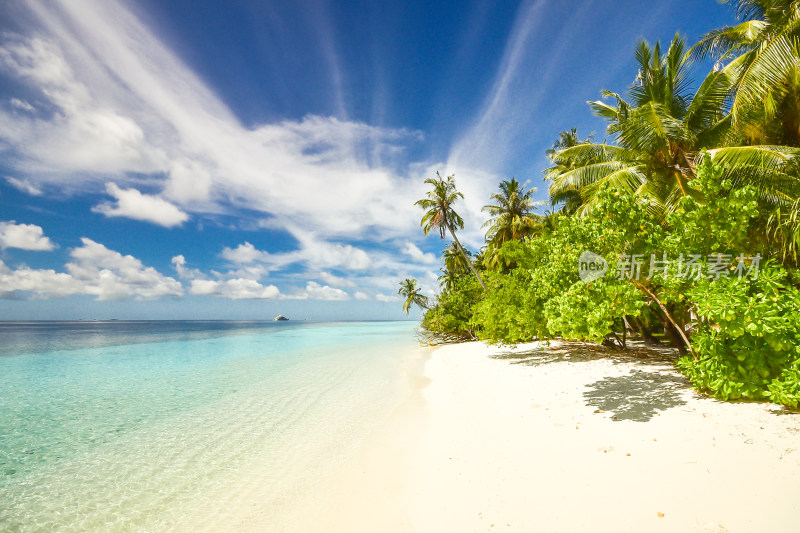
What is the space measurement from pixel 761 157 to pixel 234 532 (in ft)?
44.0

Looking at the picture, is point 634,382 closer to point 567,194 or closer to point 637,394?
point 637,394

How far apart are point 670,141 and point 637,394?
877 cm

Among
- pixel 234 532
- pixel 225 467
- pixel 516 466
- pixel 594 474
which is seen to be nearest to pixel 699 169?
pixel 594 474

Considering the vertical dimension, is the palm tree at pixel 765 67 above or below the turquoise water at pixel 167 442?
above

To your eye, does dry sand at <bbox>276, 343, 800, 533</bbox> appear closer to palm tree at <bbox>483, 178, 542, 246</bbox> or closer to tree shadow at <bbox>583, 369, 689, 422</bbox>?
tree shadow at <bbox>583, 369, 689, 422</bbox>

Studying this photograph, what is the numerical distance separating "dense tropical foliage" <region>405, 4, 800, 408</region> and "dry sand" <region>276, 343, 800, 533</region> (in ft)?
3.75

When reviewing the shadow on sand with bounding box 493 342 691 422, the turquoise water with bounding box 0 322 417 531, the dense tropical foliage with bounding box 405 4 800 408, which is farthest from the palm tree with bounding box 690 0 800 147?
the turquoise water with bounding box 0 322 417 531

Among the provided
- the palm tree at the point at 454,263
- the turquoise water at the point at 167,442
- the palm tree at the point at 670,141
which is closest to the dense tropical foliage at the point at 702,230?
the palm tree at the point at 670,141

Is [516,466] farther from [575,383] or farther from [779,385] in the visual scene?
[575,383]

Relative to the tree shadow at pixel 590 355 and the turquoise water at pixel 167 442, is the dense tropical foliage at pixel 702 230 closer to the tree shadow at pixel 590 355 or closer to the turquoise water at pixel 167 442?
the tree shadow at pixel 590 355

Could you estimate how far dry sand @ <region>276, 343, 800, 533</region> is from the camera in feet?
10.8

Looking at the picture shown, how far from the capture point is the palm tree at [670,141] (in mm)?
9000

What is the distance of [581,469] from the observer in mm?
4266

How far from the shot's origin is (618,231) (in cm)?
671
